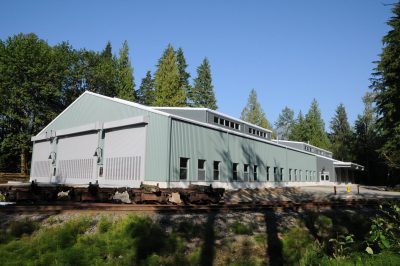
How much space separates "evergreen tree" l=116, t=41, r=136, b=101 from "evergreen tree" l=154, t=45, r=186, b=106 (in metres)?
6.12

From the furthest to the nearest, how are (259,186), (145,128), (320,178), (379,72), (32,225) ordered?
(320,178)
(379,72)
(259,186)
(145,128)
(32,225)

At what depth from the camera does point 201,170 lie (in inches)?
993

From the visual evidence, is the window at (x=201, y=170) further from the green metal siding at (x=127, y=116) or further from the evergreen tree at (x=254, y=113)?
the evergreen tree at (x=254, y=113)

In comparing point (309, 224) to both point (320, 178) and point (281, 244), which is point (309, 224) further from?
point (320, 178)

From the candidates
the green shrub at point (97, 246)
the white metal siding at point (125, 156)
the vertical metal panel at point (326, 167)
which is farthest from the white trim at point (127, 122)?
the vertical metal panel at point (326, 167)

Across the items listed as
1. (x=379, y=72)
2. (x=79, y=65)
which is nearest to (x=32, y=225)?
(x=379, y=72)

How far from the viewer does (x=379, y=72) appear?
4359 cm

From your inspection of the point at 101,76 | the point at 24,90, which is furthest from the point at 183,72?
the point at 24,90

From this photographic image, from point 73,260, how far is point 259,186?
2713cm

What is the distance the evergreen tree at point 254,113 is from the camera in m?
83.1

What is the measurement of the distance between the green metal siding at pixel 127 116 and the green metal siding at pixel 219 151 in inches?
27.3

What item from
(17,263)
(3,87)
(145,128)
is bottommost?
(17,263)

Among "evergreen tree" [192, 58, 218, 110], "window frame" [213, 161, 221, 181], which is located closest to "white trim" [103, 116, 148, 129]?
"window frame" [213, 161, 221, 181]

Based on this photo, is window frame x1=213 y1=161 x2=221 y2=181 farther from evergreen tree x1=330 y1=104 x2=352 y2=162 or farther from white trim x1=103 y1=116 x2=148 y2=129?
evergreen tree x1=330 y1=104 x2=352 y2=162
